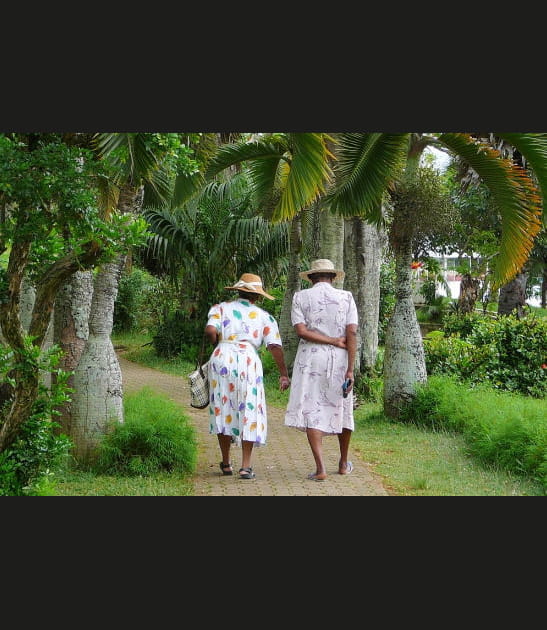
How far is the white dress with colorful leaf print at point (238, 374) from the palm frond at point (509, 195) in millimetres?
3357

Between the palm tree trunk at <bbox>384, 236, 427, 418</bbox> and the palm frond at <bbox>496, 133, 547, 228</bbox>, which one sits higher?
the palm frond at <bbox>496, 133, 547, 228</bbox>

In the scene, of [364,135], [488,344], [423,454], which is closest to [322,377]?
[423,454]

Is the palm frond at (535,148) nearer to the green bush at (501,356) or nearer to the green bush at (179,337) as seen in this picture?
the green bush at (501,356)

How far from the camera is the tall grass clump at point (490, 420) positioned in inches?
295

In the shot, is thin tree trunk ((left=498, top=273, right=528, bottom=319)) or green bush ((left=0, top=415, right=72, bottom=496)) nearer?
green bush ((left=0, top=415, right=72, bottom=496))

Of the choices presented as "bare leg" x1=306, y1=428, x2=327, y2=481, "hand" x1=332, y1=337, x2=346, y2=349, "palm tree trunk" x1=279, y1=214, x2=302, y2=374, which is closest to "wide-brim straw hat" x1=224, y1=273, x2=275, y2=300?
"hand" x1=332, y1=337, x2=346, y2=349

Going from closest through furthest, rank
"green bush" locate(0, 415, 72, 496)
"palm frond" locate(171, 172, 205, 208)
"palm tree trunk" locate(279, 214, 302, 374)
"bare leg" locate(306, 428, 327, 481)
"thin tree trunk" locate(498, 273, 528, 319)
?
"green bush" locate(0, 415, 72, 496) → "bare leg" locate(306, 428, 327, 481) → "palm frond" locate(171, 172, 205, 208) → "palm tree trunk" locate(279, 214, 302, 374) → "thin tree trunk" locate(498, 273, 528, 319)

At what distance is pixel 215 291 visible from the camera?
1720 centimetres

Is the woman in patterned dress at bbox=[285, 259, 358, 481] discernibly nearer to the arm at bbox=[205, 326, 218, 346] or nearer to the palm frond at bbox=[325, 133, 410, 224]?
the arm at bbox=[205, 326, 218, 346]

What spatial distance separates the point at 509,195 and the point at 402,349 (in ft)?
7.41

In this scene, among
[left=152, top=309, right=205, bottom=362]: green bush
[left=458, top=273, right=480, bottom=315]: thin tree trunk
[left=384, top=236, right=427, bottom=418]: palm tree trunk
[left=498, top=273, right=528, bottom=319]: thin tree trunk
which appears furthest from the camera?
[left=458, top=273, right=480, bottom=315]: thin tree trunk

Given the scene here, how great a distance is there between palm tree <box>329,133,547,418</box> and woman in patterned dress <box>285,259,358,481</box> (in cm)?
247

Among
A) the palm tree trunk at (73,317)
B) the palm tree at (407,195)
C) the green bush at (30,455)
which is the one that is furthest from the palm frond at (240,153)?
the green bush at (30,455)

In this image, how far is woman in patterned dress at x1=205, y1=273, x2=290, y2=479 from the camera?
721cm
